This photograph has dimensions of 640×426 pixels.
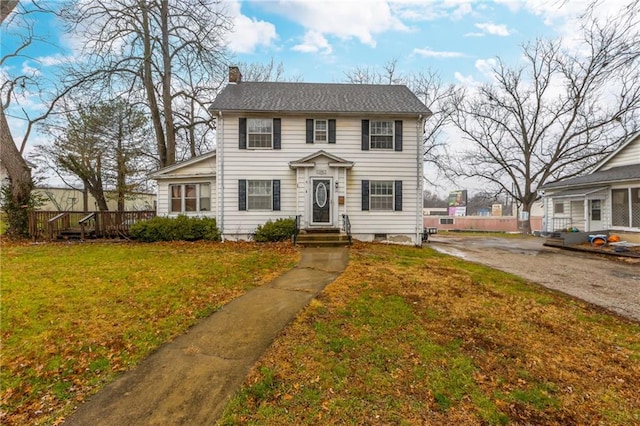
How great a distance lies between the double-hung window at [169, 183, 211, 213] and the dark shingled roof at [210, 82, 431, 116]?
141 inches

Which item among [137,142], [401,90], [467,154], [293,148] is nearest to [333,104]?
[293,148]

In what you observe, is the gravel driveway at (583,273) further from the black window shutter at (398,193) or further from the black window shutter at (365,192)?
the black window shutter at (365,192)

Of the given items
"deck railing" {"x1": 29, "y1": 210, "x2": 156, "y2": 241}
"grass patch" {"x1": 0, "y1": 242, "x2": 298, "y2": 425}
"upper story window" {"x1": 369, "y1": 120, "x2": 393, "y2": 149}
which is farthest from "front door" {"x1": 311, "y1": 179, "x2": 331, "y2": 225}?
"deck railing" {"x1": 29, "y1": 210, "x2": 156, "y2": 241}

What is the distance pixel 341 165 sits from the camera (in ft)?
39.2

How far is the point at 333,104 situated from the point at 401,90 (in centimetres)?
439

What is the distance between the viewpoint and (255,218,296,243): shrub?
11.6 metres

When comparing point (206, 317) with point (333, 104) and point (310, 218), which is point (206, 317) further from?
point (333, 104)

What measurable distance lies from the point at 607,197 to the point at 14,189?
91.1 feet

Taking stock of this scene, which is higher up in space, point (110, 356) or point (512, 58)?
point (512, 58)

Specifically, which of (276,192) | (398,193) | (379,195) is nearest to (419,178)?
(398,193)

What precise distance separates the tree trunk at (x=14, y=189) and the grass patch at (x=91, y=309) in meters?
4.25

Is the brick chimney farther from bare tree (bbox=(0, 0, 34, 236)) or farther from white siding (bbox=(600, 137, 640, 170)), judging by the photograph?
white siding (bbox=(600, 137, 640, 170))

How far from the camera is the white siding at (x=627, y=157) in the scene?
14409 mm

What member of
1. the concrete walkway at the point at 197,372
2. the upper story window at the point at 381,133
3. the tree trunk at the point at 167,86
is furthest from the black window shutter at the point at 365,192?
the tree trunk at the point at 167,86
